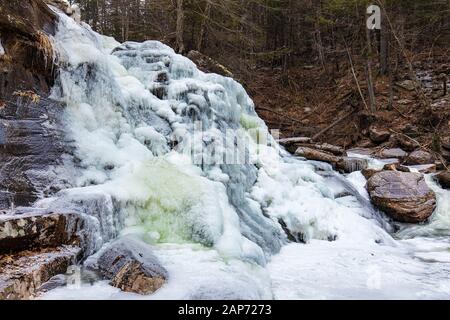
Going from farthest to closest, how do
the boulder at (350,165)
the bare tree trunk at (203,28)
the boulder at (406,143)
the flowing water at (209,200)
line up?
1. the bare tree trunk at (203,28)
2. the boulder at (406,143)
3. the boulder at (350,165)
4. the flowing water at (209,200)

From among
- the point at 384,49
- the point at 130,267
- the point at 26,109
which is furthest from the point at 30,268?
the point at 384,49

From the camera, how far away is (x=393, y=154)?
35.6ft

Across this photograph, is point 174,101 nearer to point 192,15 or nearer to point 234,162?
point 234,162

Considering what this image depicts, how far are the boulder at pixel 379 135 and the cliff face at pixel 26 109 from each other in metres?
10.1

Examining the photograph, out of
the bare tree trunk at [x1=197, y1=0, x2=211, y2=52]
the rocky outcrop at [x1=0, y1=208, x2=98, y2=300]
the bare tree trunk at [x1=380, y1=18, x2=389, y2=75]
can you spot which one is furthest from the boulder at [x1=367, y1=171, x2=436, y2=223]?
the bare tree trunk at [x1=380, y1=18, x2=389, y2=75]

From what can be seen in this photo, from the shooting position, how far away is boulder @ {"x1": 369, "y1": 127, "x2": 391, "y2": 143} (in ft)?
40.8

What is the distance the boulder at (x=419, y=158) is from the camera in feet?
32.7

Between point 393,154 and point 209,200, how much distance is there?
7.67m

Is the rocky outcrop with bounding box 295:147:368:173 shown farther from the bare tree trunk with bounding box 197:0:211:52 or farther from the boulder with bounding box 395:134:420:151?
the bare tree trunk with bounding box 197:0:211:52

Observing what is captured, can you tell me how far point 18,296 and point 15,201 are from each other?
4.95 ft

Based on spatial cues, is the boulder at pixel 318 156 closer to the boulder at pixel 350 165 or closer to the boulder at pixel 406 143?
the boulder at pixel 350 165

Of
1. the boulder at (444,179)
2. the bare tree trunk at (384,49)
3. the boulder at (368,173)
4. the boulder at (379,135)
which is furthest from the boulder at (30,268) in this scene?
the bare tree trunk at (384,49)

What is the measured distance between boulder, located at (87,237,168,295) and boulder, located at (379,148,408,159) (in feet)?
28.8

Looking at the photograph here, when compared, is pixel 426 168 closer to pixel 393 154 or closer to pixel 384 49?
pixel 393 154
